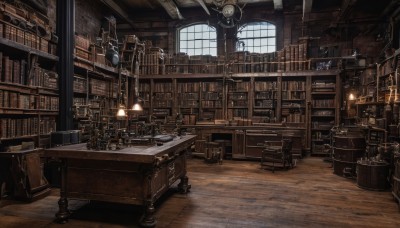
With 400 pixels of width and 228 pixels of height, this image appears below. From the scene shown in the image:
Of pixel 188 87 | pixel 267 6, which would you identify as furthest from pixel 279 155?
pixel 267 6

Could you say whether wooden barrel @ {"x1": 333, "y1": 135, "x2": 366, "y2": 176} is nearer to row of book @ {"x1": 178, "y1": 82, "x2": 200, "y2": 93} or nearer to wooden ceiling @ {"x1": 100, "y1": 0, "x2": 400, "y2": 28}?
wooden ceiling @ {"x1": 100, "y1": 0, "x2": 400, "y2": 28}

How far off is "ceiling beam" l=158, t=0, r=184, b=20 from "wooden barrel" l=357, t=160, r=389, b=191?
22.5 feet

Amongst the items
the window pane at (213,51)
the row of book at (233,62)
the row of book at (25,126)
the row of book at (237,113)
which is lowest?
the row of book at (25,126)

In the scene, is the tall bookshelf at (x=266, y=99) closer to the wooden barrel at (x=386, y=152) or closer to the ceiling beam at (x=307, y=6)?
the ceiling beam at (x=307, y=6)

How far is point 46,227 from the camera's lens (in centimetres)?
300

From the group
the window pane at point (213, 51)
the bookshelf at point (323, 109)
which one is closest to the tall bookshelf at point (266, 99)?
the bookshelf at point (323, 109)

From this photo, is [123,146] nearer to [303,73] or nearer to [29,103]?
[29,103]

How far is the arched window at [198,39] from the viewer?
10156mm

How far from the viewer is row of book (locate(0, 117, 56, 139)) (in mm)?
4227

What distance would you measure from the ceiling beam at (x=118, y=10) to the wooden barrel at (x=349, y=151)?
7611 mm

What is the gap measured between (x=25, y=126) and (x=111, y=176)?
2474 mm

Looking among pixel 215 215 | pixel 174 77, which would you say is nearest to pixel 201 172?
pixel 215 215

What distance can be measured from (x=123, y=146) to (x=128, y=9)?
8.47 metres

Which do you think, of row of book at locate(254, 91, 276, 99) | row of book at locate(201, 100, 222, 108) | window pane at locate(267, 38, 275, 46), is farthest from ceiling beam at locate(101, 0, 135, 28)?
row of book at locate(254, 91, 276, 99)
